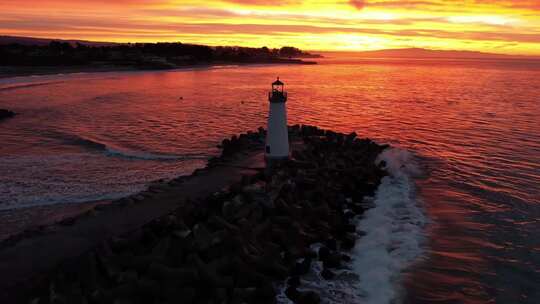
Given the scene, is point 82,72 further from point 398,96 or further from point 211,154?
point 211,154

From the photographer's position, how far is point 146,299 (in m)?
7.36

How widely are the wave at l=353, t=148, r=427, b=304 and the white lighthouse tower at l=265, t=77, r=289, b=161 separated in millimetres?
3410

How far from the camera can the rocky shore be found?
7508 mm

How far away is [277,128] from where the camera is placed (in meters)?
15.6

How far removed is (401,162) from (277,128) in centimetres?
676

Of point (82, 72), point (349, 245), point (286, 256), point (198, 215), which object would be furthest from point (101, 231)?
point (82, 72)

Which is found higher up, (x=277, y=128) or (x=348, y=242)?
(x=277, y=128)

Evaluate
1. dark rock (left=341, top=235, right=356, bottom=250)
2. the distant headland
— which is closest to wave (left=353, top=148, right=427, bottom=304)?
dark rock (left=341, top=235, right=356, bottom=250)

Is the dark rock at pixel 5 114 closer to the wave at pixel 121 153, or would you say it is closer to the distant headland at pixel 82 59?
the wave at pixel 121 153

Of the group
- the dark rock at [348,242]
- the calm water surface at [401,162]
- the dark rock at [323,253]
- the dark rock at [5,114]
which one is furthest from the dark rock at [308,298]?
the dark rock at [5,114]

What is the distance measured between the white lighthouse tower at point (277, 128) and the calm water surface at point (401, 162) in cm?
344

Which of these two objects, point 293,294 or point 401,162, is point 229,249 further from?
point 401,162

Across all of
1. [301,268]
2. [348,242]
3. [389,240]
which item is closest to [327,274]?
[301,268]

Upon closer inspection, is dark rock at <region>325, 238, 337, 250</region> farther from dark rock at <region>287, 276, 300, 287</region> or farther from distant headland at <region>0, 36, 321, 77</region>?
distant headland at <region>0, 36, 321, 77</region>
